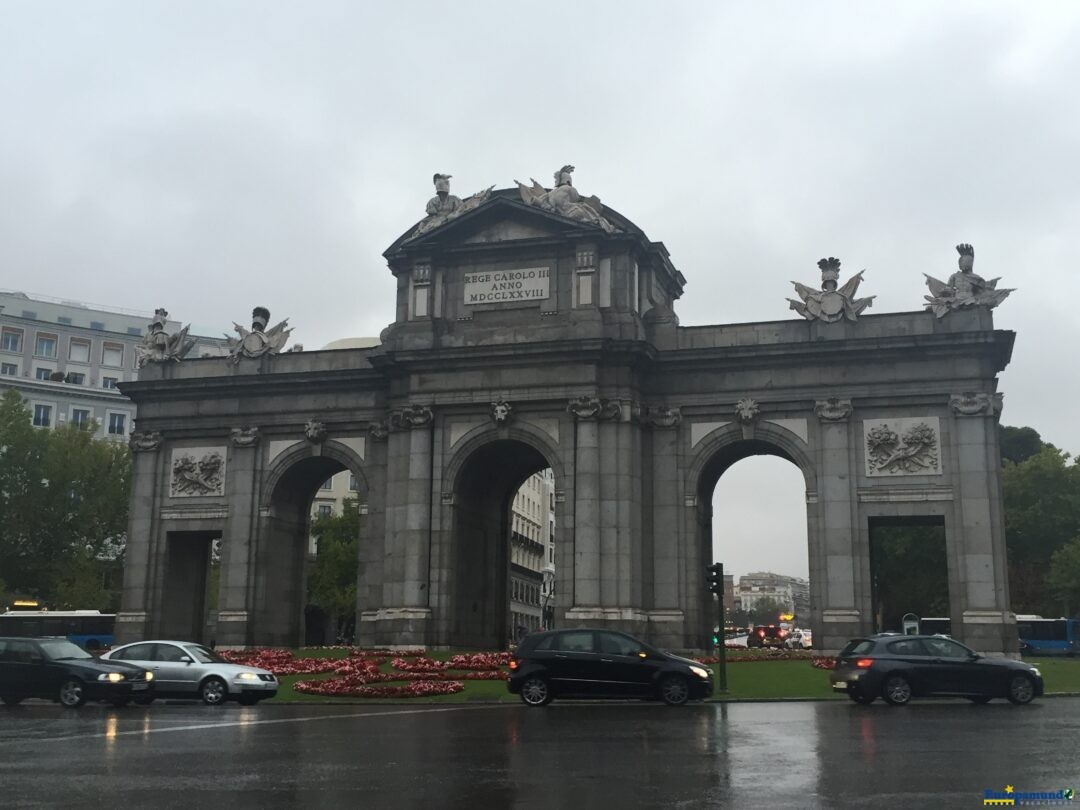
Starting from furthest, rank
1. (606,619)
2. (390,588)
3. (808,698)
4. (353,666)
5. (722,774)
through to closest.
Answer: (390,588) < (606,619) < (353,666) < (808,698) < (722,774)

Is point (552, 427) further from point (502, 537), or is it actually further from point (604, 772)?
point (604, 772)

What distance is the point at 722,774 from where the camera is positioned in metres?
14.3

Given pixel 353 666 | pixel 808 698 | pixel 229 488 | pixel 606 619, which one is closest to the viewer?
pixel 808 698

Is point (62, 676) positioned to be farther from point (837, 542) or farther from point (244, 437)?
point (837, 542)

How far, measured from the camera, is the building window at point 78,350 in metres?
110

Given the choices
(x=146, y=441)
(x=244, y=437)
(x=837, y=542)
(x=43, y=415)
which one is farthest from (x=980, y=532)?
(x=43, y=415)

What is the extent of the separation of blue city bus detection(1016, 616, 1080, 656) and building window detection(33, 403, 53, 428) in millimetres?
78799

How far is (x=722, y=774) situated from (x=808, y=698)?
15894 millimetres

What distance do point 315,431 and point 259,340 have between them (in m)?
5.15

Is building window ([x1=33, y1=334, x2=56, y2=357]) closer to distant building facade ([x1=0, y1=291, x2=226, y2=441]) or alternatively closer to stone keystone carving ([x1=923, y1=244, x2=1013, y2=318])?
distant building facade ([x1=0, y1=291, x2=226, y2=441])

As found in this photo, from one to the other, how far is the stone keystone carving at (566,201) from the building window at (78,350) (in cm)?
7600

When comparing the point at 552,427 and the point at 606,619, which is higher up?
the point at 552,427

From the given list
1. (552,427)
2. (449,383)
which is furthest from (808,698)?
(449,383)

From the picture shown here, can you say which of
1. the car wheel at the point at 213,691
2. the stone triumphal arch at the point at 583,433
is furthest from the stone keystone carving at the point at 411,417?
the car wheel at the point at 213,691
